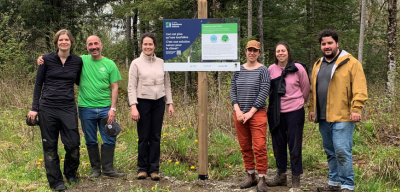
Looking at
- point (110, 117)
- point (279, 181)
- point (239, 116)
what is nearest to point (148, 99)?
point (110, 117)

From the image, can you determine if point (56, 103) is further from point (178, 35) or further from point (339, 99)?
point (339, 99)

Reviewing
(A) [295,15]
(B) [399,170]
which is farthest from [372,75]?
(B) [399,170]

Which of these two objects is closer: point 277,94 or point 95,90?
point 277,94

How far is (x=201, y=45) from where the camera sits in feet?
14.7

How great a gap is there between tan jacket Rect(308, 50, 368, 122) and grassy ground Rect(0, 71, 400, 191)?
1.19 metres

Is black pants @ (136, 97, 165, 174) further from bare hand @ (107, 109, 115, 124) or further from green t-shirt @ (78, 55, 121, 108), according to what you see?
green t-shirt @ (78, 55, 121, 108)

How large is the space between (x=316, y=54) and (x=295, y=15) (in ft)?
13.7

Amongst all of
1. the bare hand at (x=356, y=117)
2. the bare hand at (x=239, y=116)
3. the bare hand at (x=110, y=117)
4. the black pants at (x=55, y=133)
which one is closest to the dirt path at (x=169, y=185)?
the black pants at (x=55, y=133)

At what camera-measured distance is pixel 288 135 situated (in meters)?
4.14

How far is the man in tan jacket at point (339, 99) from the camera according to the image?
3.77m

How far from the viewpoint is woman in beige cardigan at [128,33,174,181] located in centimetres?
443

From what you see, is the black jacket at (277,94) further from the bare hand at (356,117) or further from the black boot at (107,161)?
the black boot at (107,161)

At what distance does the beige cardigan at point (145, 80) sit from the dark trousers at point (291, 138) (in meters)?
1.61

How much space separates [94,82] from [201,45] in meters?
1.51
